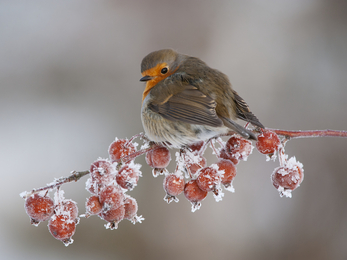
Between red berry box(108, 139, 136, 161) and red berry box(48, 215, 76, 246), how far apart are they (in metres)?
0.41

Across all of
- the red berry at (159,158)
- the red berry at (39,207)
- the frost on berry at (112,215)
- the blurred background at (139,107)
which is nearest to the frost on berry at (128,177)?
the frost on berry at (112,215)

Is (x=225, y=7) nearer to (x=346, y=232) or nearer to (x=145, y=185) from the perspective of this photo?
(x=145, y=185)

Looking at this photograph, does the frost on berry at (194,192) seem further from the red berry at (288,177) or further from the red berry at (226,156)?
the red berry at (288,177)

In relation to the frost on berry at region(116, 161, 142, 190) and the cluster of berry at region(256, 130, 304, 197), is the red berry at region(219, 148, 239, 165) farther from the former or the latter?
the frost on berry at region(116, 161, 142, 190)

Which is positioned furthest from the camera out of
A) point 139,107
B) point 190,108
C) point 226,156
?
point 139,107

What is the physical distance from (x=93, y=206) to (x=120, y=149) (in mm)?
374

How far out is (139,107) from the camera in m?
3.97

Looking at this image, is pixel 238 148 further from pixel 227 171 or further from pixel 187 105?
pixel 187 105

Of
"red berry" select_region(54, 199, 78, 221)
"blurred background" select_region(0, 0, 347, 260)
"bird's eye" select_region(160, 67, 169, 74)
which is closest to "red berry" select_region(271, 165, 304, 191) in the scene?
"red berry" select_region(54, 199, 78, 221)

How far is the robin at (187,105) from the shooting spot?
A: 168 cm

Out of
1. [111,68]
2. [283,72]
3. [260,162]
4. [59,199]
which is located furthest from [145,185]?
[283,72]

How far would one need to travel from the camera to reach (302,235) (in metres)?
3.38

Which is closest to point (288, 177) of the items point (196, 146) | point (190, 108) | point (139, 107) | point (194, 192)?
point (194, 192)

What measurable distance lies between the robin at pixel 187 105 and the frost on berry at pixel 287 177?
0.27m
